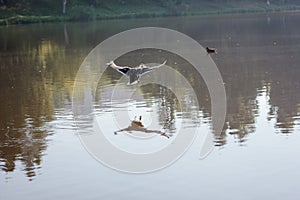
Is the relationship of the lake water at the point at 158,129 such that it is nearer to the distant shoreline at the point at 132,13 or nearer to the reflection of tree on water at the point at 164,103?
the reflection of tree on water at the point at 164,103

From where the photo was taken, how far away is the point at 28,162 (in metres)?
11.9

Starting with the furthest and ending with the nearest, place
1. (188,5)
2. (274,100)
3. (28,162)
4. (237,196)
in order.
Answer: (188,5), (274,100), (28,162), (237,196)

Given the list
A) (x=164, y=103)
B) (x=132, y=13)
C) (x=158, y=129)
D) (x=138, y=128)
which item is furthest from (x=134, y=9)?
(x=158, y=129)

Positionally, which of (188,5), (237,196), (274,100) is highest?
(188,5)

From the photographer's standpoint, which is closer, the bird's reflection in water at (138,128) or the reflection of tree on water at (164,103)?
the bird's reflection in water at (138,128)

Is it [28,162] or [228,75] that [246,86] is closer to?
[228,75]

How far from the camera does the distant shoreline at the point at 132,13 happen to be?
5094 centimetres

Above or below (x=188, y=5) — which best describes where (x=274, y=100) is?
below

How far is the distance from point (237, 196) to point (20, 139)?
576 cm

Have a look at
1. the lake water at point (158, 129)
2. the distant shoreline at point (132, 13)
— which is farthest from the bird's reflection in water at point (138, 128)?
the distant shoreline at point (132, 13)

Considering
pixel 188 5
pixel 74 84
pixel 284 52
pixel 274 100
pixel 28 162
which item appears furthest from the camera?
pixel 188 5

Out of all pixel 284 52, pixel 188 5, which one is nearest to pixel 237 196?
pixel 284 52

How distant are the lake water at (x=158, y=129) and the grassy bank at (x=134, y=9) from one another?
1051 inches

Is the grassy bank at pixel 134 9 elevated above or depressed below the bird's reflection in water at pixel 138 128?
above
